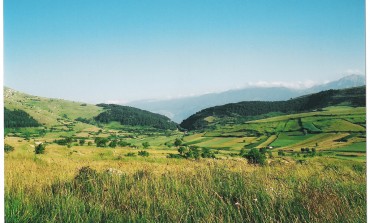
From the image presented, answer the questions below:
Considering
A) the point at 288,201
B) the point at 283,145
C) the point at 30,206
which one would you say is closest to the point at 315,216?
the point at 288,201

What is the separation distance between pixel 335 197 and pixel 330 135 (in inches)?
2835

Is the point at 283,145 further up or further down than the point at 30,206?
further down

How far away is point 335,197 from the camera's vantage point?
13.6ft

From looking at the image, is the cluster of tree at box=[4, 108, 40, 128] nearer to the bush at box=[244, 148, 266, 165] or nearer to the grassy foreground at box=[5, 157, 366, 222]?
the bush at box=[244, 148, 266, 165]

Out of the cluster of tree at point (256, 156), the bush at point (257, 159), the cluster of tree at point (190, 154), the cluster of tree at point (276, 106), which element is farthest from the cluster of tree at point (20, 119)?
the bush at point (257, 159)

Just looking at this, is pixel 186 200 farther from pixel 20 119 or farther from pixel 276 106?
pixel 20 119

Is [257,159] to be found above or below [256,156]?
above

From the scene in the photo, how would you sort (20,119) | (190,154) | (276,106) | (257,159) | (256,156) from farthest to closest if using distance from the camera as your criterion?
1. (20,119)
2. (276,106)
3. (190,154)
4. (256,156)
5. (257,159)

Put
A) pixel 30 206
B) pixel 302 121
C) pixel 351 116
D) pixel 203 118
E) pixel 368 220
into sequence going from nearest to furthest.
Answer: pixel 368 220 → pixel 30 206 → pixel 351 116 → pixel 302 121 → pixel 203 118

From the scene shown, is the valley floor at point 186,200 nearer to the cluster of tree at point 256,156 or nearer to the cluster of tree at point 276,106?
the cluster of tree at point 256,156

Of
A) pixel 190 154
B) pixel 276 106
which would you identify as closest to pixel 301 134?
pixel 190 154

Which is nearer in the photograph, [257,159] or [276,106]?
[257,159]

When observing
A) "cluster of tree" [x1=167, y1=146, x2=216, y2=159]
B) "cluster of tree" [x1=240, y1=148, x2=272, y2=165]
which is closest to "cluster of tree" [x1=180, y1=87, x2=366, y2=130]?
"cluster of tree" [x1=167, y1=146, x2=216, y2=159]

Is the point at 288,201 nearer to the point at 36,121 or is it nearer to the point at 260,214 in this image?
the point at 260,214
